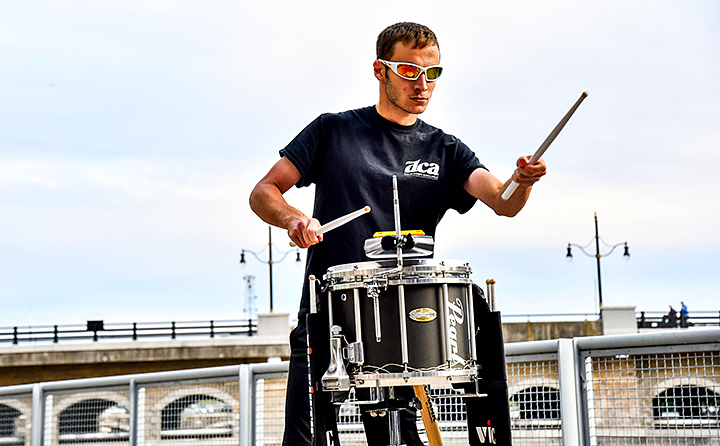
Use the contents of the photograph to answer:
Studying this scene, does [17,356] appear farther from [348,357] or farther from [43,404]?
[348,357]

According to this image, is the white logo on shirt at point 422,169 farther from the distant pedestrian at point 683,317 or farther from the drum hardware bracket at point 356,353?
the distant pedestrian at point 683,317

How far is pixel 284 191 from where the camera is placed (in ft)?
12.8

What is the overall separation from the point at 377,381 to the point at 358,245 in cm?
82

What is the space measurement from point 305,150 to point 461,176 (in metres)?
0.68

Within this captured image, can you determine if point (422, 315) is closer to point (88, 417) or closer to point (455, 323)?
point (455, 323)

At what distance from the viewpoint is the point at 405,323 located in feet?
10.1

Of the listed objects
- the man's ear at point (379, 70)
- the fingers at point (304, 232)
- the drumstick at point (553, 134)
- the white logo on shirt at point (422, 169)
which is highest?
the man's ear at point (379, 70)

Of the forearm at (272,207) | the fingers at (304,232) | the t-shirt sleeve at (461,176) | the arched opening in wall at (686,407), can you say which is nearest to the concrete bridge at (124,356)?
the arched opening in wall at (686,407)

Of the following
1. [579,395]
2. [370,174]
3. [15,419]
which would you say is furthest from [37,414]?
[370,174]

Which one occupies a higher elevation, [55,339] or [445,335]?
[55,339]

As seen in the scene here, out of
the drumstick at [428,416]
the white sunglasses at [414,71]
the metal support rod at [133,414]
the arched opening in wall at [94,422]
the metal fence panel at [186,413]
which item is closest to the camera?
the drumstick at [428,416]

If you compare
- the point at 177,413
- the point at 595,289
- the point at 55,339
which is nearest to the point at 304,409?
the point at 177,413

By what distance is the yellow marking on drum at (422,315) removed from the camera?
10.2 ft

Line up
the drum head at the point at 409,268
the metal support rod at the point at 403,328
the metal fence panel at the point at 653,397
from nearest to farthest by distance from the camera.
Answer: the metal support rod at the point at 403,328, the drum head at the point at 409,268, the metal fence panel at the point at 653,397
